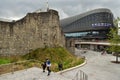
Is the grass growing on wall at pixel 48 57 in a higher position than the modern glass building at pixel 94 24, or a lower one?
lower

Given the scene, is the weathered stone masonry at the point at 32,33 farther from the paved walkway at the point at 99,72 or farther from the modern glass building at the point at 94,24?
the modern glass building at the point at 94,24

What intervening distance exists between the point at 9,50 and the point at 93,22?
65839mm

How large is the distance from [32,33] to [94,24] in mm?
62233

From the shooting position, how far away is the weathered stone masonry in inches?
1042

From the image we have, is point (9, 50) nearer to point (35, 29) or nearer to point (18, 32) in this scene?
point (18, 32)

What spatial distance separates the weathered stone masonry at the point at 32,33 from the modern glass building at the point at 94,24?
197 ft

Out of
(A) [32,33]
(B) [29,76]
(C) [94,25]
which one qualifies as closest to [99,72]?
(B) [29,76]

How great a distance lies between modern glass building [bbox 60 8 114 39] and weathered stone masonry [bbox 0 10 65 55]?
60009 millimetres

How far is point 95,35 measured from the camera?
284ft

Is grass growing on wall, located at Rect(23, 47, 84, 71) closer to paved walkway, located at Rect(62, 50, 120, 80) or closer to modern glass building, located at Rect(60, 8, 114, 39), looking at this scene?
paved walkway, located at Rect(62, 50, 120, 80)

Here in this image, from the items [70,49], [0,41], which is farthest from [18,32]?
[70,49]

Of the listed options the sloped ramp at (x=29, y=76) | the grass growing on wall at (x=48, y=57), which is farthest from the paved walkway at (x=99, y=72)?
the sloped ramp at (x=29, y=76)

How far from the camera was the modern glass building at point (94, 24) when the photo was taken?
84.6 meters

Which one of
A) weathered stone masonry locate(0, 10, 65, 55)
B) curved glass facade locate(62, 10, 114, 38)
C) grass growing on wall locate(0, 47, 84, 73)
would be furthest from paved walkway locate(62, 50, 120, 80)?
curved glass facade locate(62, 10, 114, 38)
